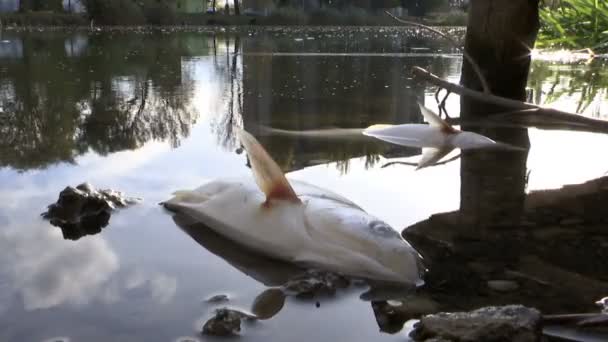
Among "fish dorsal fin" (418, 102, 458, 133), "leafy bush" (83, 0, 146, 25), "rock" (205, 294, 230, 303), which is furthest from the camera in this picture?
"leafy bush" (83, 0, 146, 25)

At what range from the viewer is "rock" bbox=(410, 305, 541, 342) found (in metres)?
1.35

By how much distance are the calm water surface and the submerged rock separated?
47 millimetres

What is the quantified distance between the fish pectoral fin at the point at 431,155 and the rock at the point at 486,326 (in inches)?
68.0

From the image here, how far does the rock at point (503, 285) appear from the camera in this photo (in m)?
1.69

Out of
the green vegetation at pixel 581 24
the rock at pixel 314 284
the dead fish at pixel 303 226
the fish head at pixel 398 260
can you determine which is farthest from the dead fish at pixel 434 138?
the green vegetation at pixel 581 24

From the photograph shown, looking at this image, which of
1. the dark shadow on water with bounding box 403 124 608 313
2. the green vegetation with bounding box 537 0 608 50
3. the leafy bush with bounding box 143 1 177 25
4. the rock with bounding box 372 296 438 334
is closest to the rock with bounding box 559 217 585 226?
the dark shadow on water with bounding box 403 124 608 313

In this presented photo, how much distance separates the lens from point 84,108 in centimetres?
477

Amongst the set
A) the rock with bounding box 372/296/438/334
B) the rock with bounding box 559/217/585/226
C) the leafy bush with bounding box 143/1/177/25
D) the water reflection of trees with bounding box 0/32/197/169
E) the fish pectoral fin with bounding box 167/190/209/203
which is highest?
the leafy bush with bounding box 143/1/177/25

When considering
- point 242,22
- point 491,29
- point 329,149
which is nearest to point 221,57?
point 491,29

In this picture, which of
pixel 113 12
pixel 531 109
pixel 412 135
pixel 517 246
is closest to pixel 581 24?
pixel 412 135

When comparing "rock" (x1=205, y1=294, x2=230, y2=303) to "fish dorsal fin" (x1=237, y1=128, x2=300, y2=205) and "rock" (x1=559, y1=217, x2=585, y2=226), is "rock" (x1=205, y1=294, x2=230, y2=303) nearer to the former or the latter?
"fish dorsal fin" (x1=237, y1=128, x2=300, y2=205)

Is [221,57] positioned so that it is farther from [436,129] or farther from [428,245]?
[428,245]

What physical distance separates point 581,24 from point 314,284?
7212 millimetres

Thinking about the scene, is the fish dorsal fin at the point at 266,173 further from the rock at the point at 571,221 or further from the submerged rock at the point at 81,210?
the rock at the point at 571,221
